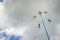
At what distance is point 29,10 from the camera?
1.68 m

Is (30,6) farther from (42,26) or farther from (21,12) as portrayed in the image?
(42,26)

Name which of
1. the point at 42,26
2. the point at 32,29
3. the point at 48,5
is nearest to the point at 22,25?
the point at 32,29

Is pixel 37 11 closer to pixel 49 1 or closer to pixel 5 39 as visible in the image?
pixel 49 1

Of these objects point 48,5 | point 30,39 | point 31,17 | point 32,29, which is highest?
point 48,5

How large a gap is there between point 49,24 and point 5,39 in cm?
57

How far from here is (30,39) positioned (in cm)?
160

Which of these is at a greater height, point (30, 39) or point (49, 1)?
point (49, 1)

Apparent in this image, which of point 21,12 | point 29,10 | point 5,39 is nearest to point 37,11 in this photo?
point 29,10

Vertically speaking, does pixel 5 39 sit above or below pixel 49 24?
below

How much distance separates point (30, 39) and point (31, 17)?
0.28 m

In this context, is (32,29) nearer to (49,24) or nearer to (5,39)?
(49,24)

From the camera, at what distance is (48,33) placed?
5.31 feet

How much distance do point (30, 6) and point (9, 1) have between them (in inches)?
10.8

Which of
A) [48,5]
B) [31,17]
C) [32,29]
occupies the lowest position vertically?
[32,29]
